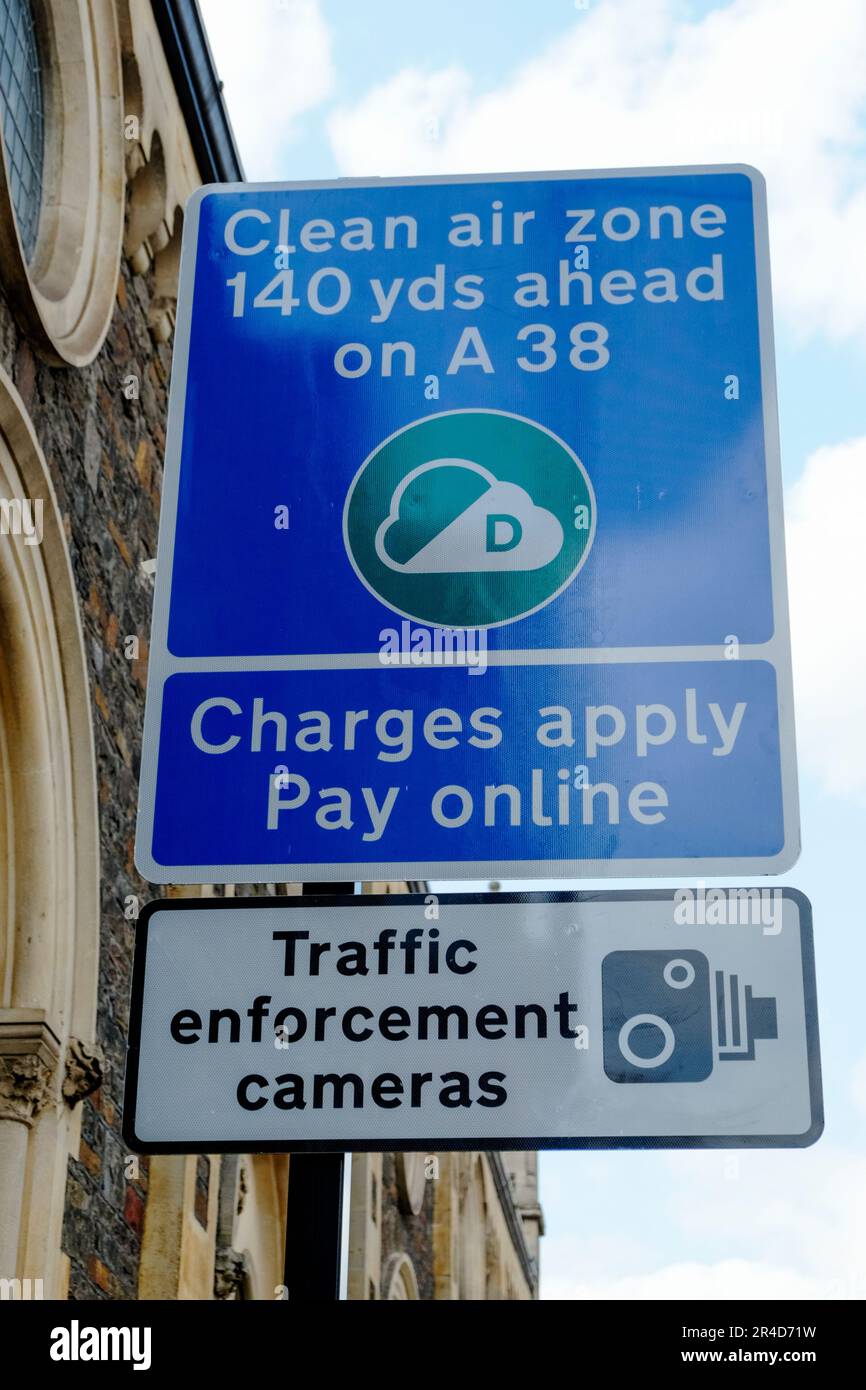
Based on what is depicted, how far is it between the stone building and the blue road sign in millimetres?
2760

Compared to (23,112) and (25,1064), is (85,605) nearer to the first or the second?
(25,1064)

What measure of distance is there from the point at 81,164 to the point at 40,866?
317 cm

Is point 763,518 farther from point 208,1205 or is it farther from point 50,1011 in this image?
point 208,1205

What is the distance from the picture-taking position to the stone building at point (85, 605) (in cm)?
587

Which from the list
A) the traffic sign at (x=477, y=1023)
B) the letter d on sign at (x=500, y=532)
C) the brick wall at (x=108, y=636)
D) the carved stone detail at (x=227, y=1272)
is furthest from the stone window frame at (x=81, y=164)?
the traffic sign at (x=477, y=1023)

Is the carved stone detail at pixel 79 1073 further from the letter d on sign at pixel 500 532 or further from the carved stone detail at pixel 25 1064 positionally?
the letter d on sign at pixel 500 532

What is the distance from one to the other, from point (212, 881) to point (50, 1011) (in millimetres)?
3800

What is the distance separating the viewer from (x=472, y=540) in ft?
8.07

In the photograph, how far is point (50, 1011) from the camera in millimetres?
5898

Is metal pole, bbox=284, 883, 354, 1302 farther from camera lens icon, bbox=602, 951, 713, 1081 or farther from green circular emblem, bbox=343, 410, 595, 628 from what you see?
green circular emblem, bbox=343, 410, 595, 628

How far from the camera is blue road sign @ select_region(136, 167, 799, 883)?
229 cm

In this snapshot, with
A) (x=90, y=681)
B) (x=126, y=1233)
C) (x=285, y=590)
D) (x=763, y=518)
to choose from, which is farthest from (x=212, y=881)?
(x=126, y=1233)

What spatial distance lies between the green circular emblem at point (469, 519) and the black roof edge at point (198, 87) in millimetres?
6190
